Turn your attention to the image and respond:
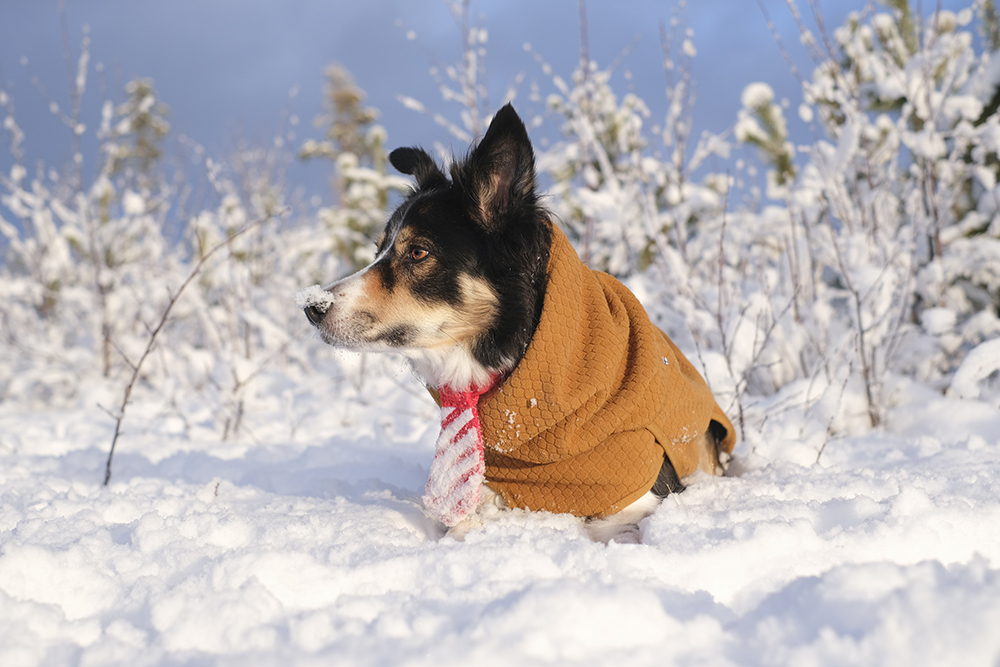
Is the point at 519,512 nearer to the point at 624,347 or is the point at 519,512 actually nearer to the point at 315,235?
the point at 624,347

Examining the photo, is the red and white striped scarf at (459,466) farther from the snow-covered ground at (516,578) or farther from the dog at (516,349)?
the snow-covered ground at (516,578)

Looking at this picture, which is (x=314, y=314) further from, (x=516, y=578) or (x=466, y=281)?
(x=516, y=578)

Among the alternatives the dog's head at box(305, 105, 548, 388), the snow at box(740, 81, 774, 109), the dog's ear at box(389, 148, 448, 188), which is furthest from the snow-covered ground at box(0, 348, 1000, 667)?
the snow at box(740, 81, 774, 109)

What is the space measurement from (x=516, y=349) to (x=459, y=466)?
0.46 m

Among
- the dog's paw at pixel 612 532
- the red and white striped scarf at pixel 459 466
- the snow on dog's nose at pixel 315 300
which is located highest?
the snow on dog's nose at pixel 315 300

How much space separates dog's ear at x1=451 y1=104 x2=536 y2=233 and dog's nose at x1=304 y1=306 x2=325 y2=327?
2.08 feet

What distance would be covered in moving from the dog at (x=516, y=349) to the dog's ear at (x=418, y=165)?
290 millimetres

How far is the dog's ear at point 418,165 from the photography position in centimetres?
252

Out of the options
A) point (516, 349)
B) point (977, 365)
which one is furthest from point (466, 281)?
point (977, 365)

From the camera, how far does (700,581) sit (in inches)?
54.6

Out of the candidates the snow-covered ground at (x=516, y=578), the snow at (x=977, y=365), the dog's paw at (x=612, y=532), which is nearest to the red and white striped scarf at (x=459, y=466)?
the snow-covered ground at (x=516, y=578)

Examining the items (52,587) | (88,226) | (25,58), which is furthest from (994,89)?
(88,226)

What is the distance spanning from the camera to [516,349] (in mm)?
2051

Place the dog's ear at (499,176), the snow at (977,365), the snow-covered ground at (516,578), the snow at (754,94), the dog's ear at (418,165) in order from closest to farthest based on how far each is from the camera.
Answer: the snow-covered ground at (516,578), the dog's ear at (499,176), the dog's ear at (418,165), the snow at (977,365), the snow at (754,94)
